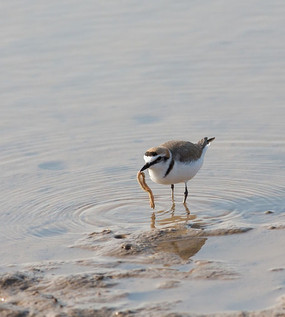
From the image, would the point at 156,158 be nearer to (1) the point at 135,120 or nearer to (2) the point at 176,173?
(2) the point at 176,173

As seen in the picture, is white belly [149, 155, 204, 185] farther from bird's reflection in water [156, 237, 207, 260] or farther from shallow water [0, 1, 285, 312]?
bird's reflection in water [156, 237, 207, 260]

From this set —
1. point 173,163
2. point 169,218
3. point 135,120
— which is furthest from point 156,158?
point 135,120

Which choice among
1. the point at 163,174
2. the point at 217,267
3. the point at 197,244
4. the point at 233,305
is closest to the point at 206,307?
the point at 233,305

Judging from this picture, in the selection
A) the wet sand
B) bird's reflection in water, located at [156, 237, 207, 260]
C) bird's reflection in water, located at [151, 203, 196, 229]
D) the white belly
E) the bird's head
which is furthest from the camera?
the white belly

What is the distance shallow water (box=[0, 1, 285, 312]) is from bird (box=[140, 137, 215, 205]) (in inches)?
14.0

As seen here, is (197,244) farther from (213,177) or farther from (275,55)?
(275,55)

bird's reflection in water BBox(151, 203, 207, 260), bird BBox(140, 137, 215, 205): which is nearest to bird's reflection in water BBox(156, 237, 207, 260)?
bird's reflection in water BBox(151, 203, 207, 260)

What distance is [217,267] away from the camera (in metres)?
6.94

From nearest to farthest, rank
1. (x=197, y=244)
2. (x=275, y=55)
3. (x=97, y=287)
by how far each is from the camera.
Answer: (x=97, y=287)
(x=197, y=244)
(x=275, y=55)

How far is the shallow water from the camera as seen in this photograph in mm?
8484

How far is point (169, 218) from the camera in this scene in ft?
29.5

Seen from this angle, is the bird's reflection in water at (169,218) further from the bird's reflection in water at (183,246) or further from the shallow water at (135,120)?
the bird's reflection in water at (183,246)

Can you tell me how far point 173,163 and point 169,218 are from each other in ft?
2.51

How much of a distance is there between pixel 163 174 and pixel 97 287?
2.91 meters
